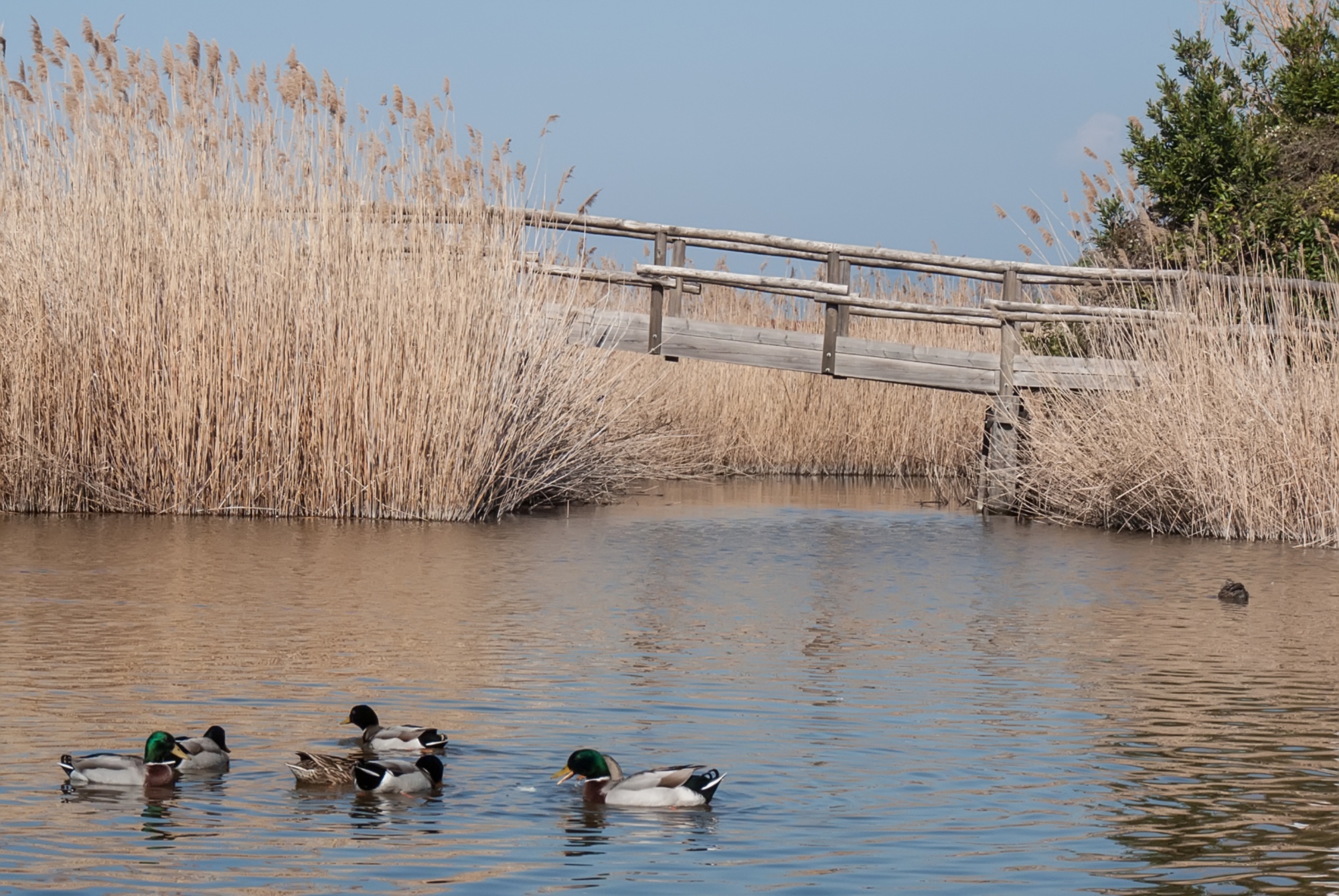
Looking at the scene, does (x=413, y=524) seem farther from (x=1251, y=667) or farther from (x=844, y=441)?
(x=844, y=441)

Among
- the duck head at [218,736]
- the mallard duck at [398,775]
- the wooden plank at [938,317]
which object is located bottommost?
the mallard duck at [398,775]

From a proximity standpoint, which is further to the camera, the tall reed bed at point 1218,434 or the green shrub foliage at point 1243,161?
the green shrub foliage at point 1243,161

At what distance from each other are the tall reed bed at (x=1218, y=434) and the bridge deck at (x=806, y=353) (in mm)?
1616

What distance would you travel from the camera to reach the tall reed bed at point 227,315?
484 inches

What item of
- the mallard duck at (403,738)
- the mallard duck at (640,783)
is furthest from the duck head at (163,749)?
the mallard duck at (640,783)

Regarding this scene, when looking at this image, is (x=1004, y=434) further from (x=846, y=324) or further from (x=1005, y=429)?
(x=846, y=324)

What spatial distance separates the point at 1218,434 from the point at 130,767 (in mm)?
9687

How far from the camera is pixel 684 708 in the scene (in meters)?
6.34

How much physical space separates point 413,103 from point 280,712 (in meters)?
7.79

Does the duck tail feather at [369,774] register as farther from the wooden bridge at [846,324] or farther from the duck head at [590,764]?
the wooden bridge at [846,324]

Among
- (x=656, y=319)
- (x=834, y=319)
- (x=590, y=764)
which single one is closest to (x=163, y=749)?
(x=590, y=764)

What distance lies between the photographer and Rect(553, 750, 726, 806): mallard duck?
4812mm

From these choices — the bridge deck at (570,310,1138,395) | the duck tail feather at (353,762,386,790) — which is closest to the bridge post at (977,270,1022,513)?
the bridge deck at (570,310,1138,395)

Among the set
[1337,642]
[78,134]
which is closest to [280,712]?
[1337,642]
